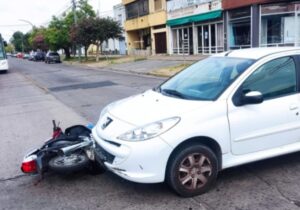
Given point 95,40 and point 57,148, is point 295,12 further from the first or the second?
point 95,40

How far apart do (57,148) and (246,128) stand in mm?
2391

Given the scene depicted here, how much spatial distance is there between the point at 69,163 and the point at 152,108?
1.31 m

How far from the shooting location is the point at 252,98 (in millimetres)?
4320

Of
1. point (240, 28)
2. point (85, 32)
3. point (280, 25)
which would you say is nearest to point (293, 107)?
point (280, 25)

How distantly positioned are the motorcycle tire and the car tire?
1.23 meters

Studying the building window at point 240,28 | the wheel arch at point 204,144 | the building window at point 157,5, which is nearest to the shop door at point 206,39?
the building window at point 240,28

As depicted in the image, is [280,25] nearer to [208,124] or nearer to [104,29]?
[208,124]

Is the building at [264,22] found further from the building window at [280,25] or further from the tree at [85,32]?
the tree at [85,32]

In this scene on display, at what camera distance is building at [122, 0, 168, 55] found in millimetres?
39656

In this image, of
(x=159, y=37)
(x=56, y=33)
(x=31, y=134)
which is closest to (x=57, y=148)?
(x=31, y=134)

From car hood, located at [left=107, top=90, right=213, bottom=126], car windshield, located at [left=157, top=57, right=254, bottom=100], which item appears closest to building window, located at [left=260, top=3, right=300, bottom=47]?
car windshield, located at [left=157, top=57, right=254, bottom=100]

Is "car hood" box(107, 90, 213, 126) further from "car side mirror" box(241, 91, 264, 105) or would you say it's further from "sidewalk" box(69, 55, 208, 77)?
"sidewalk" box(69, 55, 208, 77)

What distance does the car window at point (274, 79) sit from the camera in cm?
459

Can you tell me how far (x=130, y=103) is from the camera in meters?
4.89
